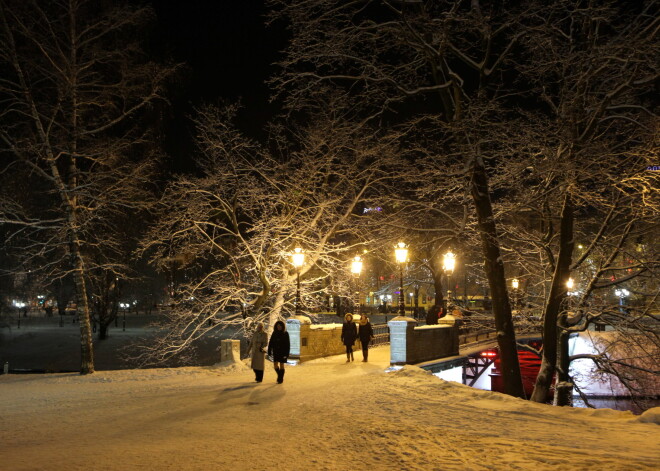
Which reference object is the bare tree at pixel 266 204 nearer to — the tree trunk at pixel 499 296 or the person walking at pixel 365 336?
the person walking at pixel 365 336

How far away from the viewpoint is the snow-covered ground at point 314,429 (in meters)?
6.54

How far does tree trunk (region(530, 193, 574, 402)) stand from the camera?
576 inches

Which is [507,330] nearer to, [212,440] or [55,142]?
[212,440]

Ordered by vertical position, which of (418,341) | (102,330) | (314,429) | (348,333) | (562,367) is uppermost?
(348,333)

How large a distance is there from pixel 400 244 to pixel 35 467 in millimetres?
14420

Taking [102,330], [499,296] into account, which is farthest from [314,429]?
[102,330]

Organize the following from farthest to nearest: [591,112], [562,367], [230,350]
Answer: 1. [230,350]
2. [562,367]
3. [591,112]

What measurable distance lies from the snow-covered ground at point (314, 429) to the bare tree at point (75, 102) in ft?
21.1

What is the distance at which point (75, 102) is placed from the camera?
60.0ft

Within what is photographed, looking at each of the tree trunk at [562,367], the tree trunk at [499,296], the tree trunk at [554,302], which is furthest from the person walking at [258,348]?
the tree trunk at [562,367]

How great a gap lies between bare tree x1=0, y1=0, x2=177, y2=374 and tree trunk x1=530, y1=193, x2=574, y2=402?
12.6 m

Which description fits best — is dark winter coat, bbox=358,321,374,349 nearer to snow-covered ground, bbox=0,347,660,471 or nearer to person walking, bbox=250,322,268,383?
snow-covered ground, bbox=0,347,660,471

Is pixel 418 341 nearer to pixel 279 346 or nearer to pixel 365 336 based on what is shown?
pixel 365 336

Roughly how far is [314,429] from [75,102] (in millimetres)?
14676
